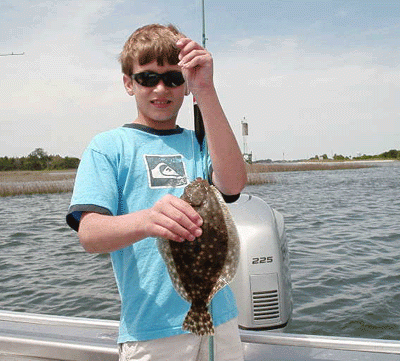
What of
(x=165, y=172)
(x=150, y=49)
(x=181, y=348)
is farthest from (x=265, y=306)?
(x=150, y=49)

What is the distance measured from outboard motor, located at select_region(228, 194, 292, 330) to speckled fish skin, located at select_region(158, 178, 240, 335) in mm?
1996

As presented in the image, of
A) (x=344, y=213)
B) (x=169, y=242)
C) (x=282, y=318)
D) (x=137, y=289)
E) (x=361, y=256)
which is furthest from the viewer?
(x=344, y=213)

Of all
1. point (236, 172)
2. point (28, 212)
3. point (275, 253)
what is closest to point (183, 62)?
point (236, 172)

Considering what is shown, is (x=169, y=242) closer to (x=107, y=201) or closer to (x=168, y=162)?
(x=107, y=201)

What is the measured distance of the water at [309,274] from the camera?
6.21 m

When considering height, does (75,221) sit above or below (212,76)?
below

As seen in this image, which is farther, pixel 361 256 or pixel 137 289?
pixel 361 256

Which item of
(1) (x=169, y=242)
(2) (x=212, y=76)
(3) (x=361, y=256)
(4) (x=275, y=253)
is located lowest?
(3) (x=361, y=256)

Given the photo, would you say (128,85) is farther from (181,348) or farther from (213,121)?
(181,348)

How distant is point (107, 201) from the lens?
184 centimetres

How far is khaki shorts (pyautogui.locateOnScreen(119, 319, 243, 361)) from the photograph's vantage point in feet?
6.40

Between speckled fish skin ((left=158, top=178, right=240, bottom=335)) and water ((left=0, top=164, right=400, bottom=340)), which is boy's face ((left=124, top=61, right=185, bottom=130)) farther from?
water ((left=0, top=164, right=400, bottom=340))

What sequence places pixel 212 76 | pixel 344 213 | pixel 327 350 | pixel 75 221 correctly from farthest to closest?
pixel 344 213, pixel 327 350, pixel 75 221, pixel 212 76

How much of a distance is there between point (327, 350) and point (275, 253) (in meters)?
1.21
